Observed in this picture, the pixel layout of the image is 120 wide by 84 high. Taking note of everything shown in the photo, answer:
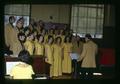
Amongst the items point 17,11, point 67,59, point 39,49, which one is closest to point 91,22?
point 67,59

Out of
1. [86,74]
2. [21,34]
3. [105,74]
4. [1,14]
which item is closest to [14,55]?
[21,34]

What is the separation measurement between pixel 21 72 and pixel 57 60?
1.03 ft

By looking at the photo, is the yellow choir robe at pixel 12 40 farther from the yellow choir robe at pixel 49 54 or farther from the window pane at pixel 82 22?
the window pane at pixel 82 22

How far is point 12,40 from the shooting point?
9.00ft

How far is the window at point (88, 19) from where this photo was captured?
2.76m

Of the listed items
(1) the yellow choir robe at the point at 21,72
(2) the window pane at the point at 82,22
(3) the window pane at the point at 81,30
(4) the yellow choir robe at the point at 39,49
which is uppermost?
A: (2) the window pane at the point at 82,22

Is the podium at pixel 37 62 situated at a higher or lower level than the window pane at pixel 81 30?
lower

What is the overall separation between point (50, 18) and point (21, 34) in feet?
0.91

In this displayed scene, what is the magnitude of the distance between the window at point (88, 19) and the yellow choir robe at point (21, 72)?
19.9 inches

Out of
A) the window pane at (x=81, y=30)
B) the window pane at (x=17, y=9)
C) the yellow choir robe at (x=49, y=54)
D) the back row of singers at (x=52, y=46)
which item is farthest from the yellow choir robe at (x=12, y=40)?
the window pane at (x=81, y=30)

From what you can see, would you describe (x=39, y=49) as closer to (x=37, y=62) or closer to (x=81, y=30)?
(x=37, y=62)

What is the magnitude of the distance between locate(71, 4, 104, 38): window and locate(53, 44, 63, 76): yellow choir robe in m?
0.21

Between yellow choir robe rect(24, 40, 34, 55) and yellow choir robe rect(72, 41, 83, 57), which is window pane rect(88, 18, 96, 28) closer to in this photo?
yellow choir robe rect(72, 41, 83, 57)

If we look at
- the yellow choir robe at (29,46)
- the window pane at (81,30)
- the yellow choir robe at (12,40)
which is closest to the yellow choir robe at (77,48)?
the window pane at (81,30)
